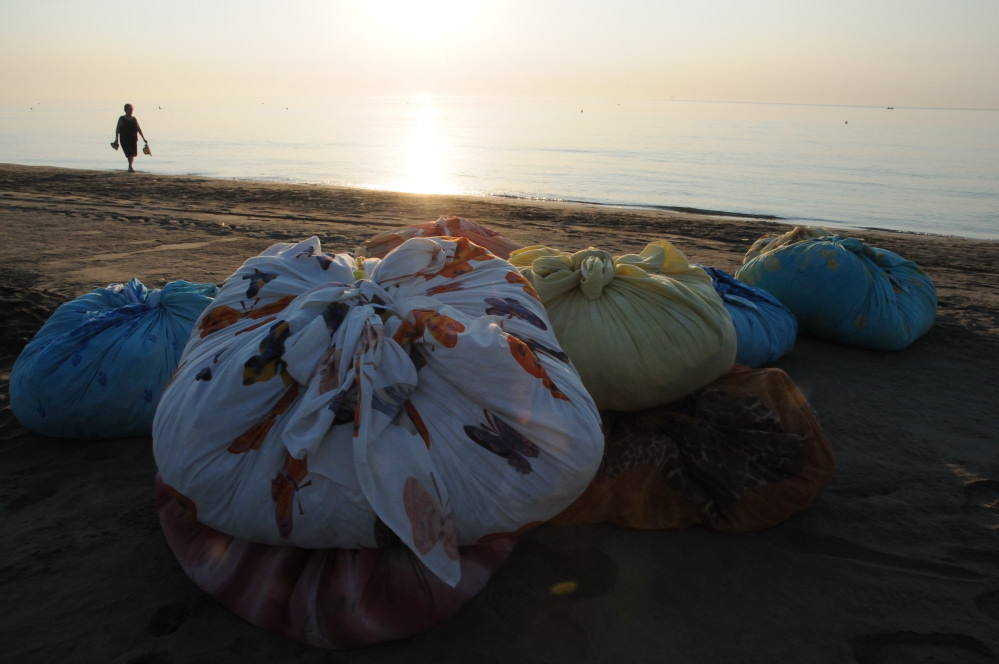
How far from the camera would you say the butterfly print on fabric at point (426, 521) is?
4.68 ft

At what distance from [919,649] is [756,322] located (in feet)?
5.43

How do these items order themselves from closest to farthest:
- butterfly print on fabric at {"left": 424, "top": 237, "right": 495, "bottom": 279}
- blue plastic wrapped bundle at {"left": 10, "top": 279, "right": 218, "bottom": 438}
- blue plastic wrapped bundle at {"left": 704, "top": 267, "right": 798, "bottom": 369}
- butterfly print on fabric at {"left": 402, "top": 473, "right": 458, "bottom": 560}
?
butterfly print on fabric at {"left": 402, "top": 473, "right": 458, "bottom": 560} < butterfly print on fabric at {"left": 424, "top": 237, "right": 495, "bottom": 279} < blue plastic wrapped bundle at {"left": 10, "top": 279, "right": 218, "bottom": 438} < blue plastic wrapped bundle at {"left": 704, "top": 267, "right": 798, "bottom": 369}

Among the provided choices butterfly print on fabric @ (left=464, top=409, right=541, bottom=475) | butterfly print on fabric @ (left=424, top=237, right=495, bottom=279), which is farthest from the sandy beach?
butterfly print on fabric @ (left=424, top=237, right=495, bottom=279)

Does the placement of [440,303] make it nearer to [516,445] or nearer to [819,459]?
[516,445]

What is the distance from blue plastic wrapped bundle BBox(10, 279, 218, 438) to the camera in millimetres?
2295

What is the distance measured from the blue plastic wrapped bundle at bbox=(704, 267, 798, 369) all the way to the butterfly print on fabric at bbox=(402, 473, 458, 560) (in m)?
1.81

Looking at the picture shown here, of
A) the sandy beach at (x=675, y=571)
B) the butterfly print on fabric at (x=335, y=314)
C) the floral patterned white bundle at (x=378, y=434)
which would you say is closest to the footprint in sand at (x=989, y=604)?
the sandy beach at (x=675, y=571)

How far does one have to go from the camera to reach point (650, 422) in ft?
6.92

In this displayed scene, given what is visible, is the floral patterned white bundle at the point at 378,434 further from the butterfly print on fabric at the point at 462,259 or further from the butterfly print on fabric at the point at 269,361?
the butterfly print on fabric at the point at 462,259

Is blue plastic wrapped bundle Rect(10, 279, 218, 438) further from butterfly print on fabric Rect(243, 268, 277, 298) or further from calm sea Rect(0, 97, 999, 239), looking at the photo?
calm sea Rect(0, 97, 999, 239)

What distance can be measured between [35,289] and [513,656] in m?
3.96

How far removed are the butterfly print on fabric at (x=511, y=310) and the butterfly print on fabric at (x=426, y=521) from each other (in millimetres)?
541

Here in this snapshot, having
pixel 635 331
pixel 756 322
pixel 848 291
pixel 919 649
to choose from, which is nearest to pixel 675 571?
pixel 919 649

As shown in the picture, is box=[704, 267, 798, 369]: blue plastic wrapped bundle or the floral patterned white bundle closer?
the floral patterned white bundle
